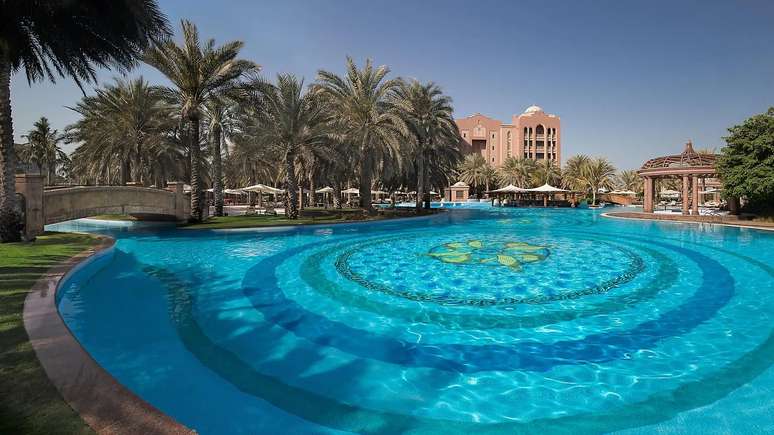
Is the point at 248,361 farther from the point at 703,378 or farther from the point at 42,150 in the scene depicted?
the point at 42,150

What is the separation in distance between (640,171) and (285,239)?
29760 millimetres

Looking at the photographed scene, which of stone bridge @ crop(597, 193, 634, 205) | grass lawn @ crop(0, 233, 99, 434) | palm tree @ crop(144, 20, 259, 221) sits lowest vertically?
grass lawn @ crop(0, 233, 99, 434)

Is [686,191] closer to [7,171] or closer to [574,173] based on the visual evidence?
[574,173]

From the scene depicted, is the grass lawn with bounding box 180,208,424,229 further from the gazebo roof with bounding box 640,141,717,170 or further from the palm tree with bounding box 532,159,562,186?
the palm tree with bounding box 532,159,562,186

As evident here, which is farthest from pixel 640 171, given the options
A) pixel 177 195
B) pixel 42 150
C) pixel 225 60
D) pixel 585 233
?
pixel 42 150

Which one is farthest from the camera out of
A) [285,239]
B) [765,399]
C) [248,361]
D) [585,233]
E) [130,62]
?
[585,233]

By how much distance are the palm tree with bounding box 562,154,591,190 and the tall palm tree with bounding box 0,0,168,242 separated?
181 ft

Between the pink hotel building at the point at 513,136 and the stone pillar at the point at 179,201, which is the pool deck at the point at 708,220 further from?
the pink hotel building at the point at 513,136

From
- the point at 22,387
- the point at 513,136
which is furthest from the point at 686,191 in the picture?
the point at 513,136

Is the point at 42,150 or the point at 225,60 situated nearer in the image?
the point at 225,60

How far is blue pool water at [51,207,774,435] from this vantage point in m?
3.84

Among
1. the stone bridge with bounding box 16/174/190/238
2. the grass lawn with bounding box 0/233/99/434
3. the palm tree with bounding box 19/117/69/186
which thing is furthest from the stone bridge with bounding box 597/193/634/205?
the palm tree with bounding box 19/117/69/186

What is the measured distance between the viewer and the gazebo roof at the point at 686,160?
91.5ft

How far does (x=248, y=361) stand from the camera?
4977 mm
